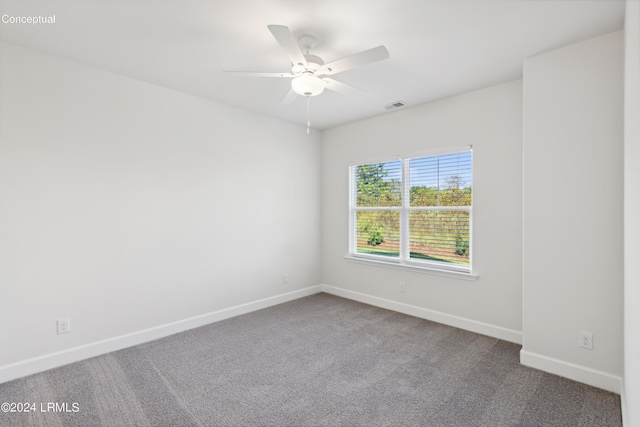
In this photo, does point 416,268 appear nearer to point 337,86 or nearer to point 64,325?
point 337,86

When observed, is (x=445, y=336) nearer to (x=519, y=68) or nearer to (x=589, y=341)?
(x=589, y=341)

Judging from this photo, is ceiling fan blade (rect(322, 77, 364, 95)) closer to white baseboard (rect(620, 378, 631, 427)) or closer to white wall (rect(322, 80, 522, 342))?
white wall (rect(322, 80, 522, 342))

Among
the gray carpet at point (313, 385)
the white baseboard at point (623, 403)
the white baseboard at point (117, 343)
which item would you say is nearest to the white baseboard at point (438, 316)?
the gray carpet at point (313, 385)

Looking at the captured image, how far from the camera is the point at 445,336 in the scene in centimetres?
325

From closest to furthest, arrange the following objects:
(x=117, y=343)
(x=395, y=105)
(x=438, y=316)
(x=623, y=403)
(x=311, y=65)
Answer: (x=623, y=403) < (x=311, y=65) < (x=117, y=343) < (x=438, y=316) < (x=395, y=105)

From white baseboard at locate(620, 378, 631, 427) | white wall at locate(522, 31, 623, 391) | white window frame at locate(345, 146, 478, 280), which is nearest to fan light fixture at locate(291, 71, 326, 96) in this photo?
white wall at locate(522, 31, 623, 391)

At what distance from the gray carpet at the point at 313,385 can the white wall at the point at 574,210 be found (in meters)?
0.33

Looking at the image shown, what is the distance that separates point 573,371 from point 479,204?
1676mm

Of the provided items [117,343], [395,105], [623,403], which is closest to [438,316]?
[623,403]

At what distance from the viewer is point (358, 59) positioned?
209 cm

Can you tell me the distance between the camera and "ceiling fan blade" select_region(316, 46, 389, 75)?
1979 millimetres

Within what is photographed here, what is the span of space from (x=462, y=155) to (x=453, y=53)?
1.30 m

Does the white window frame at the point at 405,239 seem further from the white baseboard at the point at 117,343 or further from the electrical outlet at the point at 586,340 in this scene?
the white baseboard at the point at 117,343

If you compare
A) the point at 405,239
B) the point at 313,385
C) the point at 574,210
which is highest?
the point at 574,210
